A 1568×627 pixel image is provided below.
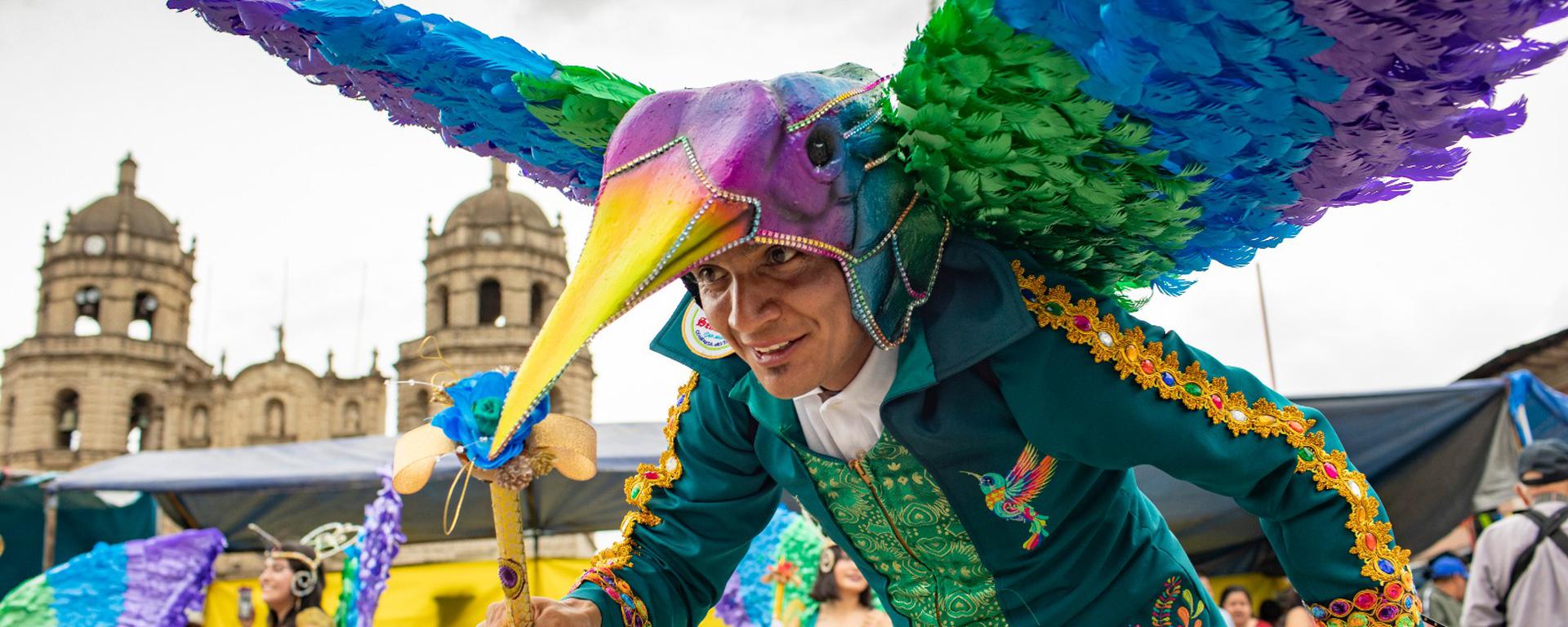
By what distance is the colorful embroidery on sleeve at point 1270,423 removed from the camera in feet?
5.77

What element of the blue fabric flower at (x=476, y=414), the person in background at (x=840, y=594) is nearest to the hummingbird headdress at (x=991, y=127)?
the blue fabric flower at (x=476, y=414)

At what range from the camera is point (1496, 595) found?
4.35 metres

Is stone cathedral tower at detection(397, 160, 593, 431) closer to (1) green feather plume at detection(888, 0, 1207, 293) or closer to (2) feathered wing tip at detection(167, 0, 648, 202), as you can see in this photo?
(2) feathered wing tip at detection(167, 0, 648, 202)

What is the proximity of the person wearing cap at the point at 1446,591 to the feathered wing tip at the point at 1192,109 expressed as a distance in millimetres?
5347

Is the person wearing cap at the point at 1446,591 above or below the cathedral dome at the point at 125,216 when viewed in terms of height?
below

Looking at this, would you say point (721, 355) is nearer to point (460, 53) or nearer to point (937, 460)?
point (937, 460)

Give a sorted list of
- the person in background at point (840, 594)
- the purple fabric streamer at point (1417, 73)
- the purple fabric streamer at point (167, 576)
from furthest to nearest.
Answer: the purple fabric streamer at point (167, 576) < the person in background at point (840, 594) < the purple fabric streamer at point (1417, 73)

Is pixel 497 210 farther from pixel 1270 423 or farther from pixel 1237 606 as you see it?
pixel 1270 423

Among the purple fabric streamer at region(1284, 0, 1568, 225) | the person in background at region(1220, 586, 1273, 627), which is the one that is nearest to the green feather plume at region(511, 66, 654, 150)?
the purple fabric streamer at region(1284, 0, 1568, 225)

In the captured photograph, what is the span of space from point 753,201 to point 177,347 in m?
41.5

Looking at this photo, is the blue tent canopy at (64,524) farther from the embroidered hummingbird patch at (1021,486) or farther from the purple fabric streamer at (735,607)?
the embroidered hummingbird patch at (1021,486)

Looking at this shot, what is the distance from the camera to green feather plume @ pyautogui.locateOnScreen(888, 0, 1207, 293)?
149 centimetres

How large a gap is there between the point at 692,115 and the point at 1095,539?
1.02 m

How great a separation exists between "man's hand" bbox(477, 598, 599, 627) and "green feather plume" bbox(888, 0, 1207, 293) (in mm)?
881
